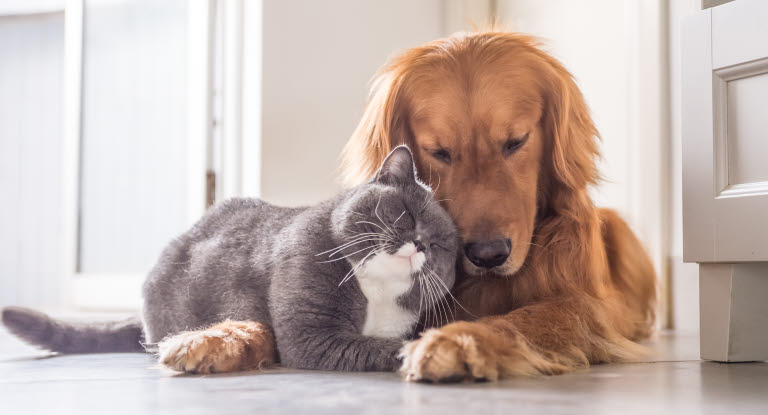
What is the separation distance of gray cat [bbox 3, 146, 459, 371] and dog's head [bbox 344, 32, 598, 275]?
115mm

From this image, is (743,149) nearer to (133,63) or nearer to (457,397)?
(457,397)

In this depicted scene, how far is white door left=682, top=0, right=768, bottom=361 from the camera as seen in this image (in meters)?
1.45

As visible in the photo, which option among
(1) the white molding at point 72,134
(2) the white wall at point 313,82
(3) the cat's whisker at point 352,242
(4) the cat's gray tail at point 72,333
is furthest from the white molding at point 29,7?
(3) the cat's whisker at point 352,242

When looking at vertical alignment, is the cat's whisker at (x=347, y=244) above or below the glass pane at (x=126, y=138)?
below

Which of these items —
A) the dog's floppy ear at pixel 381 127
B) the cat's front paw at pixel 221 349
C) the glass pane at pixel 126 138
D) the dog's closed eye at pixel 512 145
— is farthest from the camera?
the glass pane at pixel 126 138

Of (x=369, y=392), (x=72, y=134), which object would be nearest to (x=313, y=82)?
(x=72, y=134)

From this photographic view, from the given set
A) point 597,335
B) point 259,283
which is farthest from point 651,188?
point 259,283

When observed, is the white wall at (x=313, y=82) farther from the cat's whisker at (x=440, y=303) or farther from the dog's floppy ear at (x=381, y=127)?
the cat's whisker at (x=440, y=303)

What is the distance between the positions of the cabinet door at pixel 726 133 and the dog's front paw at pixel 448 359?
24.0 inches

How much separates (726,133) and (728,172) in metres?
0.08

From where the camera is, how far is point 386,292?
4.54ft

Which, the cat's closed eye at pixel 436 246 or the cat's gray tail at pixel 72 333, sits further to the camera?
the cat's gray tail at pixel 72 333

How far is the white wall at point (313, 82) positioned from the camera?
2.70 m

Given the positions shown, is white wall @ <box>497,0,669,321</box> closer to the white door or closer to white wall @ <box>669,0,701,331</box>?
white wall @ <box>669,0,701,331</box>
